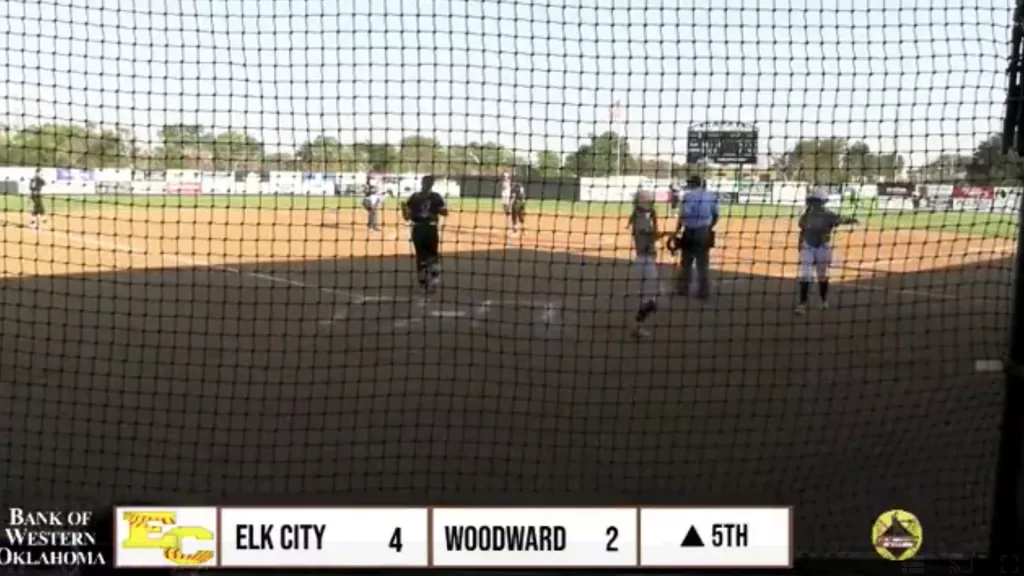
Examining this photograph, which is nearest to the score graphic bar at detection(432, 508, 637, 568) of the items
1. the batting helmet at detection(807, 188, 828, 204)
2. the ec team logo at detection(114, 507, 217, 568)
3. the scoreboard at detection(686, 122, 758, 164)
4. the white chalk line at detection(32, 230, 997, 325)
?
the ec team logo at detection(114, 507, 217, 568)

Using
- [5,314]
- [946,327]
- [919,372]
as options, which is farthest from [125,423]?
[946,327]

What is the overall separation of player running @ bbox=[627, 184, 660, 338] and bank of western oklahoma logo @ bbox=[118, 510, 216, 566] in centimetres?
430

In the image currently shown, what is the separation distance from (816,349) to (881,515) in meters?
3.47

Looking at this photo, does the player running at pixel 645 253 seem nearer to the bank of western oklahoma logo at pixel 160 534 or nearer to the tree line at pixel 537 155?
the tree line at pixel 537 155

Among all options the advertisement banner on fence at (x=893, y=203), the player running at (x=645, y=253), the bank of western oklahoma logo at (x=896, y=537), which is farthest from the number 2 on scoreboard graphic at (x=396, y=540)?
the advertisement banner on fence at (x=893, y=203)

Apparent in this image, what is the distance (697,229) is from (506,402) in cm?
349

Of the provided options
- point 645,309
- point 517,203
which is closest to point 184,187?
point 517,203

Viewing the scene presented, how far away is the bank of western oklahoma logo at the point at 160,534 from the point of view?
2801mm

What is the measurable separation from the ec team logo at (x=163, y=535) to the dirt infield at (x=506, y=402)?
542 millimetres

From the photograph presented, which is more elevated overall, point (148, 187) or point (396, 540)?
point (148, 187)

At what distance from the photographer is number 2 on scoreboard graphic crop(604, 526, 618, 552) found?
277 cm

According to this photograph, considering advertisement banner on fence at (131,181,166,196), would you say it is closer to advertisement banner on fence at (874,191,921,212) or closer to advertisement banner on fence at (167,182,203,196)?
advertisement banner on fence at (167,182,203,196)

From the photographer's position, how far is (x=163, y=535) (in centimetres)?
280

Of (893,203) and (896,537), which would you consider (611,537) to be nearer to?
(896,537)
